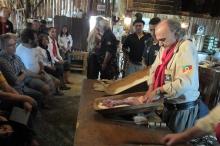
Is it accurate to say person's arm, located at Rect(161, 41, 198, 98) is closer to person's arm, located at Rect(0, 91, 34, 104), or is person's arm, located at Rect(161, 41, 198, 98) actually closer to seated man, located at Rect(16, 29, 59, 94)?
person's arm, located at Rect(0, 91, 34, 104)

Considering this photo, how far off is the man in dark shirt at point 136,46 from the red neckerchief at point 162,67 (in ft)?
7.94

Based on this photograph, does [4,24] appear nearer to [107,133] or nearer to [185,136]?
[107,133]

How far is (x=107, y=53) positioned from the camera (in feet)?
18.5

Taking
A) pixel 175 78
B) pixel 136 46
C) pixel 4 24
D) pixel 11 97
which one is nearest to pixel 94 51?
pixel 136 46

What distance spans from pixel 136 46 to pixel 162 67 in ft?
8.33

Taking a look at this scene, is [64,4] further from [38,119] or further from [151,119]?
[151,119]

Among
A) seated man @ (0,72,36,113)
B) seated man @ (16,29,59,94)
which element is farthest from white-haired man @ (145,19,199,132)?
seated man @ (16,29,59,94)

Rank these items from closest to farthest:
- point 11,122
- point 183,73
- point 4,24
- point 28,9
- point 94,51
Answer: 1. point 183,73
2. point 11,122
3. point 94,51
4. point 4,24
5. point 28,9

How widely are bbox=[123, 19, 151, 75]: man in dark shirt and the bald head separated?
8.14ft

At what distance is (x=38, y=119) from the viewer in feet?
15.3

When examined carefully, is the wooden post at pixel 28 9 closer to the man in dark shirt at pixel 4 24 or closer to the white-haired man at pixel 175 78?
the man in dark shirt at pixel 4 24

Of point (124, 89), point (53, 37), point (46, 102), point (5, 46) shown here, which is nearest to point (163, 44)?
point (124, 89)

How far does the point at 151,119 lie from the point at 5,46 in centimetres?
231

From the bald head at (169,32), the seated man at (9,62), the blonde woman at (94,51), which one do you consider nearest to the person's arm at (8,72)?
the seated man at (9,62)
